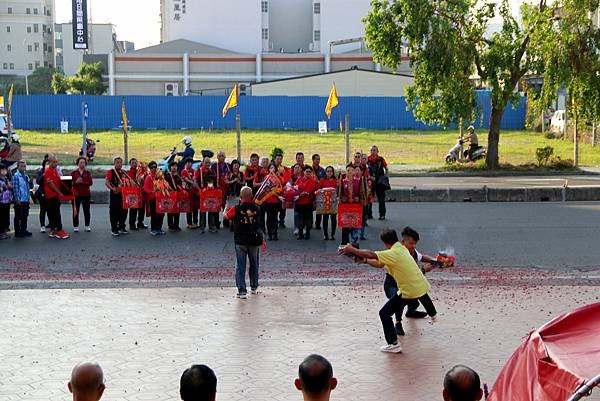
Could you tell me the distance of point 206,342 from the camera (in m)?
9.75

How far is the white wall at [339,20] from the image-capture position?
8300 cm

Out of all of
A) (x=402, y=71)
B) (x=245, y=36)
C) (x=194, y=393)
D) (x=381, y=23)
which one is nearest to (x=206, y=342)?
(x=194, y=393)

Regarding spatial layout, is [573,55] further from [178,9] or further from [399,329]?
[178,9]

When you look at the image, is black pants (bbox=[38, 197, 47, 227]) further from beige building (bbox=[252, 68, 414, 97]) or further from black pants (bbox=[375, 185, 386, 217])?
beige building (bbox=[252, 68, 414, 97])

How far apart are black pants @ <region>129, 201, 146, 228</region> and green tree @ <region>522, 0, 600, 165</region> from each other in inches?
597

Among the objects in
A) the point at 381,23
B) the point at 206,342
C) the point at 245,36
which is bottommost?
the point at 206,342

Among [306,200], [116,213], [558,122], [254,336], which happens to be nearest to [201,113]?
[558,122]

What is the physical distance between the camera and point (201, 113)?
55625 mm

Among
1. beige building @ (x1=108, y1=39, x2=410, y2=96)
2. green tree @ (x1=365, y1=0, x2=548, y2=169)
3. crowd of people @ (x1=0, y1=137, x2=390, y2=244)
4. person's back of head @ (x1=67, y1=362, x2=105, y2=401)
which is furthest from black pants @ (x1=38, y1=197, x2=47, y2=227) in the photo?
beige building @ (x1=108, y1=39, x2=410, y2=96)

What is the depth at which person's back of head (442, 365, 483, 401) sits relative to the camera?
4906 millimetres

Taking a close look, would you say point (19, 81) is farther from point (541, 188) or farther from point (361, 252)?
point (361, 252)

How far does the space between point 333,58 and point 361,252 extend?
216 feet

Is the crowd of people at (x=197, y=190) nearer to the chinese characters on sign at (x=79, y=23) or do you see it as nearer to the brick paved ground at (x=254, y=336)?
the brick paved ground at (x=254, y=336)

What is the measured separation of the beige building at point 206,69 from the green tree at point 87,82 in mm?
3394
